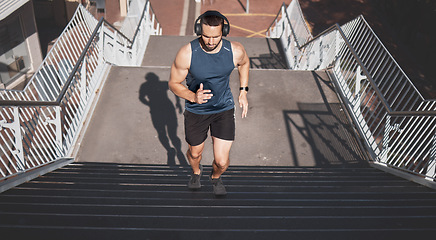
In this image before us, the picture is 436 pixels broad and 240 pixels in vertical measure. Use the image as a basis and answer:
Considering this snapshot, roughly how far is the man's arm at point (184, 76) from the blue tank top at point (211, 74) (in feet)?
0.16

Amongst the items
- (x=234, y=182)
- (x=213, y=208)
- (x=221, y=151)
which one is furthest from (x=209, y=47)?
(x=234, y=182)

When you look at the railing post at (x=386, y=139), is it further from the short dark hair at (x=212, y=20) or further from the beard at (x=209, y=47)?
the short dark hair at (x=212, y=20)

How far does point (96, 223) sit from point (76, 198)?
0.75 meters

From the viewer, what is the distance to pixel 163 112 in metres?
7.26

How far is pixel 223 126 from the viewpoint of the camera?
3.96 meters

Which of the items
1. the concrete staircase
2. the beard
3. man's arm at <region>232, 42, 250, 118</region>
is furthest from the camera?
man's arm at <region>232, 42, 250, 118</region>

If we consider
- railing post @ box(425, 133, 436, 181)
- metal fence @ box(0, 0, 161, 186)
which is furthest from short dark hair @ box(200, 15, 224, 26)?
railing post @ box(425, 133, 436, 181)

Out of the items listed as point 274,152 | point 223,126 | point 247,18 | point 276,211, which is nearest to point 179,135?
point 274,152

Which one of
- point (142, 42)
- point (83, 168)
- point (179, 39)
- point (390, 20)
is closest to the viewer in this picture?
point (83, 168)

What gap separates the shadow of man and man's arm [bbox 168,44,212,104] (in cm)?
277

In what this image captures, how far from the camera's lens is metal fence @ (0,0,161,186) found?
495 cm

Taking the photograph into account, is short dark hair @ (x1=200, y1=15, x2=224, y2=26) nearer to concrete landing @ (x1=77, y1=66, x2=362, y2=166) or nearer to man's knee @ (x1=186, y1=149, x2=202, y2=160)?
man's knee @ (x1=186, y1=149, x2=202, y2=160)

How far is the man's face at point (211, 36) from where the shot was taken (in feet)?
11.1

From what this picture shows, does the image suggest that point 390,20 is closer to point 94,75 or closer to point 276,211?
point 94,75
